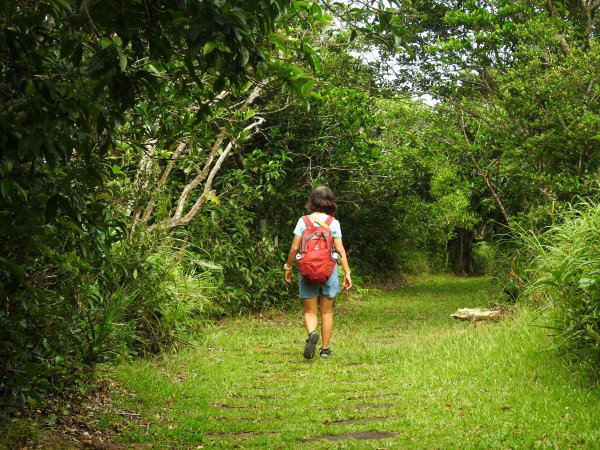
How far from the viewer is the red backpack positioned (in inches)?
344

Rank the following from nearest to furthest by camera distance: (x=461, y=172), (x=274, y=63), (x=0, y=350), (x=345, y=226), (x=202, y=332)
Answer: (x=274, y=63) < (x=0, y=350) < (x=202, y=332) < (x=461, y=172) < (x=345, y=226)

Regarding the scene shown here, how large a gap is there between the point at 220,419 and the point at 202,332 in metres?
3.92

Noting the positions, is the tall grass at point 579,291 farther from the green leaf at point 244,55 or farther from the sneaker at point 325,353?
the green leaf at point 244,55

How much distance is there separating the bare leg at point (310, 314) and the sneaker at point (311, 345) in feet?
0.50

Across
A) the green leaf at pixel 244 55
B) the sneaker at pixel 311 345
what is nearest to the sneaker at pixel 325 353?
the sneaker at pixel 311 345

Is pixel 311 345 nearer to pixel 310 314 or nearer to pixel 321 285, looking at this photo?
pixel 310 314

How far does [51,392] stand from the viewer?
5.89 meters

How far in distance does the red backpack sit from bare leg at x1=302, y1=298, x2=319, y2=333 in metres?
0.32

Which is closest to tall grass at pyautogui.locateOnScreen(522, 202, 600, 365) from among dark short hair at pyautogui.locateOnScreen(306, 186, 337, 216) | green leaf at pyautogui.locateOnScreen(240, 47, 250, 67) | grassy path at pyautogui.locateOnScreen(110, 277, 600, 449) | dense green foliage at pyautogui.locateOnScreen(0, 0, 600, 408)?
dense green foliage at pyautogui.locateOnScreen(0, 0, 600, 408)

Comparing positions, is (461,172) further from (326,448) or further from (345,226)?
(326,448)

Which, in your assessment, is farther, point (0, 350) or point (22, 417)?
point (22, 417)

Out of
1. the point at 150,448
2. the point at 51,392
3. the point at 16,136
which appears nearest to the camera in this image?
the point at 16,136

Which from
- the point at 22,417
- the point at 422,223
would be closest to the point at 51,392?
the point at 22,417

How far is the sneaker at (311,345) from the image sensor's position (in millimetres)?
8805
